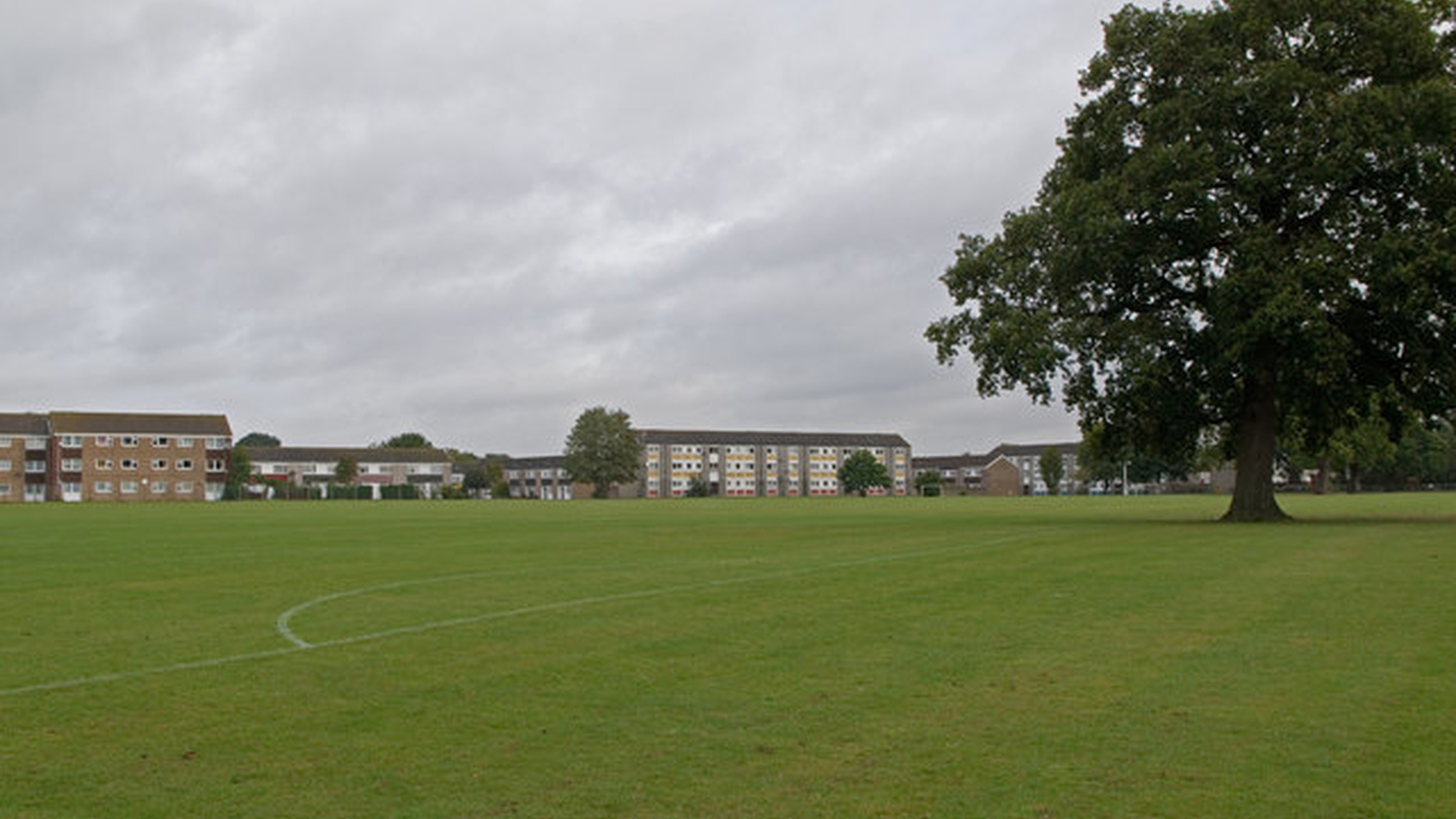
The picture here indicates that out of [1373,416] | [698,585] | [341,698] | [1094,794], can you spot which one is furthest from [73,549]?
[1373,416]

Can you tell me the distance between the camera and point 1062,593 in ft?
60.4

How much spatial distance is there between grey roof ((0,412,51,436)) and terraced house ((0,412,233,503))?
0.10 metres

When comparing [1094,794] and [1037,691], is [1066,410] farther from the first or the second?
[1094,794]

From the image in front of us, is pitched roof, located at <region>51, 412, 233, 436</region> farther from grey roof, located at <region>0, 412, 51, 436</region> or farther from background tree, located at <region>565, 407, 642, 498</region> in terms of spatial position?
background tree, located at <region>565, 407, 642, 498</region>

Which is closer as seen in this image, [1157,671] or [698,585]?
[1157,671]

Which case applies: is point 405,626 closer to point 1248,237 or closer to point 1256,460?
point 1248,237

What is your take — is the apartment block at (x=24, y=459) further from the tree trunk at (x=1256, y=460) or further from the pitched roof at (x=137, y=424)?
the tree trunk at (x=1256, y=460)

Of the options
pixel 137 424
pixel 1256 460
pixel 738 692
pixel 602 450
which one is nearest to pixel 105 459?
pixel 137 424

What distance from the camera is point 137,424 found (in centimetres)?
16062

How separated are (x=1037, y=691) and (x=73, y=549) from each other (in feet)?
98.4

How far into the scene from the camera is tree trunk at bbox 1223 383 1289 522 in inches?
1781

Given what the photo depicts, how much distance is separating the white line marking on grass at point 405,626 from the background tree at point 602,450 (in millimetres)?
161177

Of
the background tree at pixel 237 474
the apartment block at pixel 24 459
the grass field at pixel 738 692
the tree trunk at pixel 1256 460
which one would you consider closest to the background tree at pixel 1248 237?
the tree trunk at pixel 1256 460

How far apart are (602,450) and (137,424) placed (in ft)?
209
